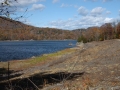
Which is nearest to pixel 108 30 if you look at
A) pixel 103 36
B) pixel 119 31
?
pixel 103 36

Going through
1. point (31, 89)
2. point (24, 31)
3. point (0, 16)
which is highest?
point (0, 16)

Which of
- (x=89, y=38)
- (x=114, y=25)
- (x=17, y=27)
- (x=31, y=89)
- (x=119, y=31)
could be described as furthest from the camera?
(x=89, y=38)

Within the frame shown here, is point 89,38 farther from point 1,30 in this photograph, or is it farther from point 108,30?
point 1,30

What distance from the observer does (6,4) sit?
890 cm

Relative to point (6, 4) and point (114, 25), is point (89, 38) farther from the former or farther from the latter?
point (6, 4)

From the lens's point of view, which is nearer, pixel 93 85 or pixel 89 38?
pixel 93 85

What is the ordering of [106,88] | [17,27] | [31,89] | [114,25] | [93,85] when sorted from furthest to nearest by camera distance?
1. [114,25]
2. [31,89]
3. [93,85]
4. [106,88]
5. [17,27]

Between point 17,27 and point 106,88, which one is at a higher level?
point 17,27

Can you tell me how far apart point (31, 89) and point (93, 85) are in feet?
14.9

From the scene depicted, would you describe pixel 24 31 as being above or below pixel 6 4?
below

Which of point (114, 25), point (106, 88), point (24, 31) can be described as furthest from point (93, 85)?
point (114, 25)

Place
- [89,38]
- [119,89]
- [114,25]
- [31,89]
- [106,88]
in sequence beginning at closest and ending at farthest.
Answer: [119,89], [106,88], [31,89], [114,25], [89,38]

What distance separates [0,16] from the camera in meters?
8.77

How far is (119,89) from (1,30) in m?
6.05
